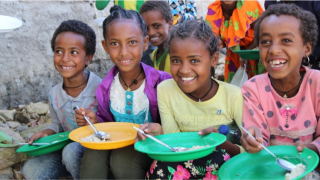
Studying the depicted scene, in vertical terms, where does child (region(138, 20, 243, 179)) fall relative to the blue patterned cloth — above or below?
below

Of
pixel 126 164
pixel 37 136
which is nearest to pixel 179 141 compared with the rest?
pixel 126 164

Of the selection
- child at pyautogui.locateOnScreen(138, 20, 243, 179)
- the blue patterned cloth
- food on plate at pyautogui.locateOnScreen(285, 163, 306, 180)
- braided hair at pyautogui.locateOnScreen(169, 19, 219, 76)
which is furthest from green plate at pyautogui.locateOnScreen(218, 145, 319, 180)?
the blue patterned cloth

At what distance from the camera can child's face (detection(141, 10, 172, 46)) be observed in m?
2.85

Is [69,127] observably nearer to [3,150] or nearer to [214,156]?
[3,150]

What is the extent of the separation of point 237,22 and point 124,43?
4.75 ft

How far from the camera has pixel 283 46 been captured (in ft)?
5.56

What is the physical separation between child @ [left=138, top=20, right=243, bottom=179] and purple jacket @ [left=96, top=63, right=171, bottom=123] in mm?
215

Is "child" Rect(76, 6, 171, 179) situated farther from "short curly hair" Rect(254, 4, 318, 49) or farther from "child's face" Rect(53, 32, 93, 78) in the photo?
"short curly hair" Rect(254, 4, 318, 49)

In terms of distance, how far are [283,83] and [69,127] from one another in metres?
1.66

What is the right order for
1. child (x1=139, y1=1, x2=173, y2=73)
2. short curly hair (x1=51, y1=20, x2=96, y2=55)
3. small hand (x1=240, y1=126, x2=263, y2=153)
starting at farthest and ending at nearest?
child (x1=139, y1=1, x2=173, y2=73)
short curly hair (x1=51, y1=20, x2=96, y2=55)
small hand (x1=240, y1=126, x2=263, y2=153)

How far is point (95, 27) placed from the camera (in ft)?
12.7

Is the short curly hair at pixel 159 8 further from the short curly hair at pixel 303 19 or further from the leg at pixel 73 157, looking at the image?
the leg at pixel 73 157

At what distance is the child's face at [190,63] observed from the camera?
1.83 meters

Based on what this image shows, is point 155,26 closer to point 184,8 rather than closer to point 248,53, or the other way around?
point 184,8
